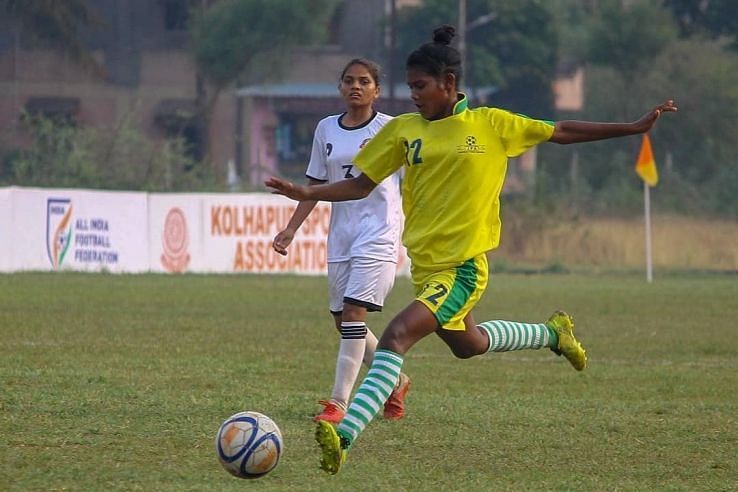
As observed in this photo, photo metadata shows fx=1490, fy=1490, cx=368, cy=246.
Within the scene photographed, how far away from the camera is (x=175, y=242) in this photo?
25328 millimetres

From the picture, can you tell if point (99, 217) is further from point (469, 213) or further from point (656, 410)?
point (469, 213)

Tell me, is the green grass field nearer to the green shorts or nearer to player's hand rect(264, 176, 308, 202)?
the green shorts

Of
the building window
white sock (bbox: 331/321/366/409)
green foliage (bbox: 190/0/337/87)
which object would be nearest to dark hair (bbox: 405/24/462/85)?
white sock (bbox: 331/321/366/409)

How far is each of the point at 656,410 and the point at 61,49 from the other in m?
28.5

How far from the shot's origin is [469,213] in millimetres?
6637

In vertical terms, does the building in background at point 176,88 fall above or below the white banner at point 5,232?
above

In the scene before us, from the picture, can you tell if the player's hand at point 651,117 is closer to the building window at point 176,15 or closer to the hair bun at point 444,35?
the hair bun at point 444,35

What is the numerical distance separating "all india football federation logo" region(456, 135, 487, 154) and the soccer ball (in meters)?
1.50

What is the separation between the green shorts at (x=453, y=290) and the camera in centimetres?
653

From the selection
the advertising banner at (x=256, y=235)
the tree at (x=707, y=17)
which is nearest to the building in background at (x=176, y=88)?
the advertising banner at (x=256, y=235)

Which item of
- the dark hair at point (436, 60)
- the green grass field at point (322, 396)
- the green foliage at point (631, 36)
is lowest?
the green grass field at point (322, 396)

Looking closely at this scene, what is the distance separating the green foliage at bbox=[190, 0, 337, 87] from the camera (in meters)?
41.8

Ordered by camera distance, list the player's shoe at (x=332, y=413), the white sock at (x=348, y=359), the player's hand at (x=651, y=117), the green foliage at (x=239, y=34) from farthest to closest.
Answer: the green foliage at (x=239, y=34)
the white sock at (x=348, y=359)
the player's shoe at (x=332, y=413)
the player's hand at (x=651, y=117)

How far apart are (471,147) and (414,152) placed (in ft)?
0.84
